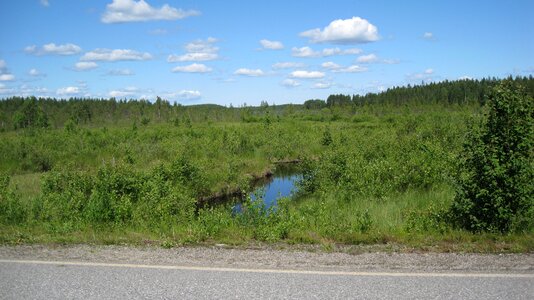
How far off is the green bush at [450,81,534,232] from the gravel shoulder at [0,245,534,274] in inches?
66.7

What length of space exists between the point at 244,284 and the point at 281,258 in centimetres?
133

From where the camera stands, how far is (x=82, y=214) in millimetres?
11031

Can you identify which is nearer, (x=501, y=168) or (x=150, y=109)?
(x=501, y=168)

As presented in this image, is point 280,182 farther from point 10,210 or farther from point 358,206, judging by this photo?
point 10,210

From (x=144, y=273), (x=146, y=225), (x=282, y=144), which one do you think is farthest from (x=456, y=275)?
(x=282, y=144)

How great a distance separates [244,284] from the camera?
6.09 m

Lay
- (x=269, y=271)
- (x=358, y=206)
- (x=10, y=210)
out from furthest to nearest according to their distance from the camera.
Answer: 1. (x=358, y=206)
2. (x=10, y=210)
3. (x=269, y=271)

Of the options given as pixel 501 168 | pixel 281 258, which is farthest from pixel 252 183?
pixel 281 258

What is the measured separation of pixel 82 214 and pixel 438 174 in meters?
11.6

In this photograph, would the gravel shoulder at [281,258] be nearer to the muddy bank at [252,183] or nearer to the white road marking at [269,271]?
the white road marking at [269,271]

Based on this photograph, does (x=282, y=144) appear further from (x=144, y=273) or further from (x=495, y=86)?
(x=144, y=273)

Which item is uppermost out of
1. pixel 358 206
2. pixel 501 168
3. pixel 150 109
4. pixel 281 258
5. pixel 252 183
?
pixel 150 109

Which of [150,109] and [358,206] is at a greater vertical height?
[150,109]

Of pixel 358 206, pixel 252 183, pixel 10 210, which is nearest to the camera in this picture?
pixel 10 210
